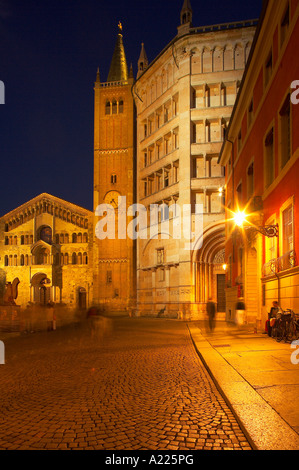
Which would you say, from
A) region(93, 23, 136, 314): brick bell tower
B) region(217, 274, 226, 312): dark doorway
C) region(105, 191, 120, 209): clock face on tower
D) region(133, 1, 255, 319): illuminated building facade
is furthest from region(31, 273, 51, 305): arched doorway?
region(217, 274, 226, 312): dark doorway

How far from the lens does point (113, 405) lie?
5824mm

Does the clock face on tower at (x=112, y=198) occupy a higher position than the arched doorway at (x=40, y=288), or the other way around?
the clock face on tower at (x=112, y=198)

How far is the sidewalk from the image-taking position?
4102 millimetres

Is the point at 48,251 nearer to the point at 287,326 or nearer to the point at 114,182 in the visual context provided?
the point at 114,182

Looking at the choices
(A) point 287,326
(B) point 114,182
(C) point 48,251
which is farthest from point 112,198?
(A) point 287,326

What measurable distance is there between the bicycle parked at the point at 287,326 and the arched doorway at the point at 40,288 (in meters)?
43.4

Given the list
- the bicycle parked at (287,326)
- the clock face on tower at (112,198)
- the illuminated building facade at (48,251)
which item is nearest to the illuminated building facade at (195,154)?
the clock face on tower at (112,198)

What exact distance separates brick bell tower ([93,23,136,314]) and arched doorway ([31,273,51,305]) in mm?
6958

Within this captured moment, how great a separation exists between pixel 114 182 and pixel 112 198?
80.5 inches

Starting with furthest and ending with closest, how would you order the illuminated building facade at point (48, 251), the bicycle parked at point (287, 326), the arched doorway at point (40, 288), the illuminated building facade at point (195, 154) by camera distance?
the arched doorway at point (40, 288), the illuminated building facade at point (48, 251), the illuminated building facade at point (195, 154), the bicycle parked at point (287, 326)

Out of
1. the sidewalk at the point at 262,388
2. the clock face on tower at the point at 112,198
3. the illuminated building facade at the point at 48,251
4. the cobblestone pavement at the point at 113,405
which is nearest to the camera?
the sidewalk at the point at 262,388

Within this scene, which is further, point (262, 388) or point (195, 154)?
point (195, 154)

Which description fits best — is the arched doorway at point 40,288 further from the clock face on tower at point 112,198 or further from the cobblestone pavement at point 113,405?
the cobblestone pavement at point 113,405

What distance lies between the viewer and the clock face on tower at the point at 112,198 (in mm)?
50841
